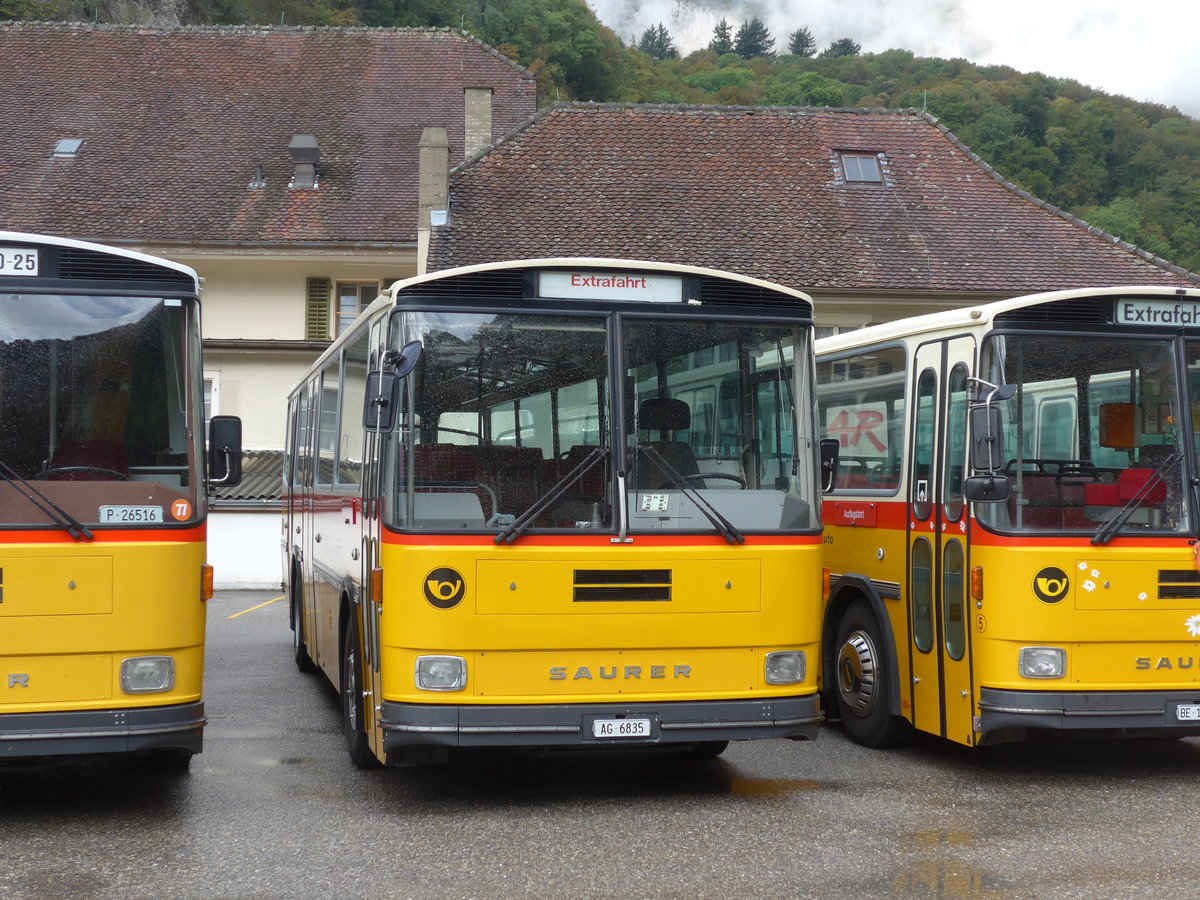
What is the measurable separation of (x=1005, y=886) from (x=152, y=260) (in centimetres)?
524

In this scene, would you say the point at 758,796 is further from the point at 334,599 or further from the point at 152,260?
the point at 152,260

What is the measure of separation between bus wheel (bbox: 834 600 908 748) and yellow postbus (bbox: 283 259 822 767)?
78.0 inches

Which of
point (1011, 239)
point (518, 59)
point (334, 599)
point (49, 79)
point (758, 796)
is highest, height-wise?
point (518, 59)

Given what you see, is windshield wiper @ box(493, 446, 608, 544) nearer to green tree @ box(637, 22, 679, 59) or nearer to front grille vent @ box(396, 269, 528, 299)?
front grille vent @ box(396, 269, 528, 299)

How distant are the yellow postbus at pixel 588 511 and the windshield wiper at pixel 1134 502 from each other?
1.72 meters

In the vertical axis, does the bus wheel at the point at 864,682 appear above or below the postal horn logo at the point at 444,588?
below

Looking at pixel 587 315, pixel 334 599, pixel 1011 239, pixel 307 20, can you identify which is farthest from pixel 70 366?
pixel 307 20

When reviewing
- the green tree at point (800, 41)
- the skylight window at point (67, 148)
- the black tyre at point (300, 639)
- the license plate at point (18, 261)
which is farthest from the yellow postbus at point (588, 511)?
the green tree at point (800, 41)

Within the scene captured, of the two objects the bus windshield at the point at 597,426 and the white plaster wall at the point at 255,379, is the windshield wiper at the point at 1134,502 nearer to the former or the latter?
the bus windshield at the point at 597,426

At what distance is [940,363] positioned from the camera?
964 cm

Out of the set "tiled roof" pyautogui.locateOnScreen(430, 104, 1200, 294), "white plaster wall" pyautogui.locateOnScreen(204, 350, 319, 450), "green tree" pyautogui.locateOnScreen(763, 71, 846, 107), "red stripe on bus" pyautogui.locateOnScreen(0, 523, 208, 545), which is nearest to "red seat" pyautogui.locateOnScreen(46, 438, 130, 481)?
"red stripe on bus" pyautogui.locateOnScreen(0, 523, 208, 545)

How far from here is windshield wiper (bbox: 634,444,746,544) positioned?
8.22 meters

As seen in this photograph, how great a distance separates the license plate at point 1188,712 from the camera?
8.77 metres

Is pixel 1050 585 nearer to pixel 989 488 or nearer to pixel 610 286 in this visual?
pixel 989 488
